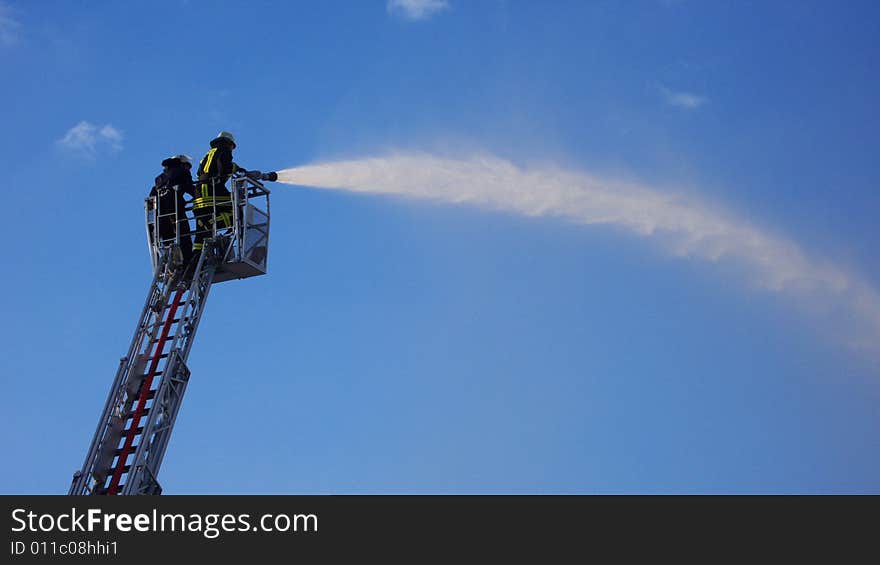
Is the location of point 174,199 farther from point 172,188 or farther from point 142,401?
point 142,401

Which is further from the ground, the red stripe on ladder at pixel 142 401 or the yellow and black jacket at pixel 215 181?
the yellow and black jacket at pixel 215 181

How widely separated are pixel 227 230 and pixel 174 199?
1.42m

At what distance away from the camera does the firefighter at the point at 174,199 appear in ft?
97.4

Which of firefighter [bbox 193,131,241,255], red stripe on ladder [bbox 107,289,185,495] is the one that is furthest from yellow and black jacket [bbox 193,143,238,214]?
red stripe on ladder [bbox 107,289,185,495]

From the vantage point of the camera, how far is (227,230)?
96.3 ft

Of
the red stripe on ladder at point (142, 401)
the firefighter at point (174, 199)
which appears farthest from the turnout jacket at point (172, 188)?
the red stripe on ladder at point (142, 401)

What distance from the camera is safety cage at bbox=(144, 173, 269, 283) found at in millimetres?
29188

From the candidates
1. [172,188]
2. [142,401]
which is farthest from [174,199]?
[142,401]

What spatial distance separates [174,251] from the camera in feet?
96.4

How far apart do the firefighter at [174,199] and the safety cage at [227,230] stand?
21mm

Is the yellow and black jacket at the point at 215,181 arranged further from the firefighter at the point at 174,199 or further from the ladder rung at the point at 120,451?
the ladder rung at the point at 120,451

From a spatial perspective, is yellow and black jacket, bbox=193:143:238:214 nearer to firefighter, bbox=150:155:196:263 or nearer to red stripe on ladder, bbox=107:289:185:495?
firefighter, bbox=150:155:196:263

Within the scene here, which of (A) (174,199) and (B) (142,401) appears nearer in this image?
(B) (142,401)
